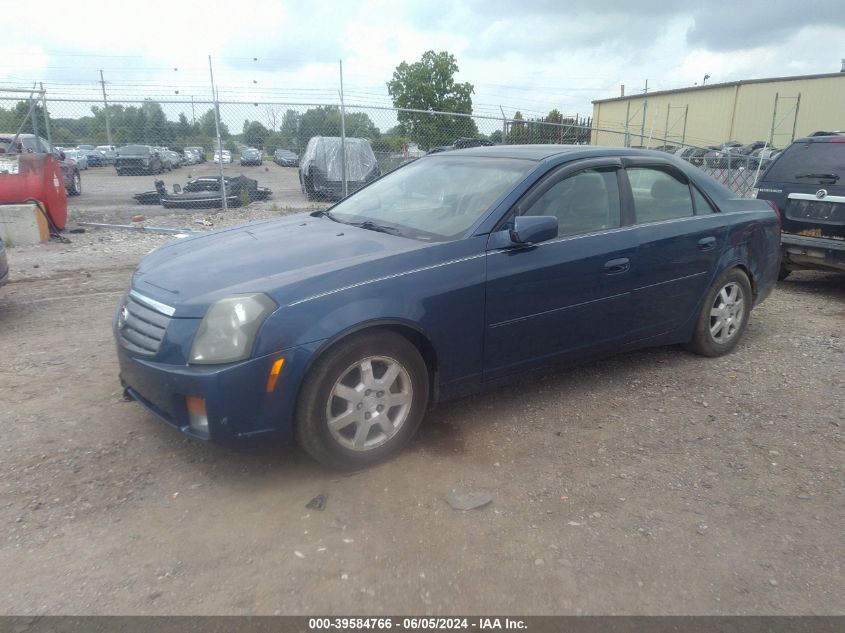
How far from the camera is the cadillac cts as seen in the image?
9.64ft

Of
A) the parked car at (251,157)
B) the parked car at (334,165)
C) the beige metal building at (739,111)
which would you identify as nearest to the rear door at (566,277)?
the parked car at (334,165)

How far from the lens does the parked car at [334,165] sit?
13344mm

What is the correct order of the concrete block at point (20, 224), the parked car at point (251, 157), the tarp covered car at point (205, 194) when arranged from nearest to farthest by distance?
the concrete block at point (20, 224)
the tarp covered car at point (205, 194)
the parked car at point (251, 157)

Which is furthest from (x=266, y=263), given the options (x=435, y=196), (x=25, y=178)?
(x=25, y=178)

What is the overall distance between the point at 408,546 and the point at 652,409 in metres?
2.07

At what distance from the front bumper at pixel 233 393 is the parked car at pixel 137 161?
12.0 m

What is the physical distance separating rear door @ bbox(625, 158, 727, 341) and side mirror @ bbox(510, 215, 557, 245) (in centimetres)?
89

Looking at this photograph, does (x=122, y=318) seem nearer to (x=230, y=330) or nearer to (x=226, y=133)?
(x=230, y=330)

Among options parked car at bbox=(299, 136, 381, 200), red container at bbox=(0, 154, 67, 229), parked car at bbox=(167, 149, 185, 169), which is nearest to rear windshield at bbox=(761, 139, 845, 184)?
parked car at bbox=(299, 136, 381, 200)

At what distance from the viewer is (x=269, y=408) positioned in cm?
293

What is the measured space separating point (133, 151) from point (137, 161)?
35cm

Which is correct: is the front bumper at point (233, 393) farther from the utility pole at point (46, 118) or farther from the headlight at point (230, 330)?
the utility pole at point (46, 118)
